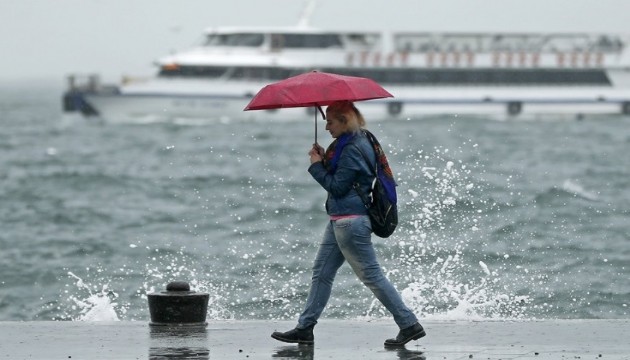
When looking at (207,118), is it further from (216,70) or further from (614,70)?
(614,70)

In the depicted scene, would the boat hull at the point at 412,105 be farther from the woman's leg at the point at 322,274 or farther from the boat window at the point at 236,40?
the woman's leg at the point at 322,274

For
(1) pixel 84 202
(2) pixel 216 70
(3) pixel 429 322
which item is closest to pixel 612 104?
(2) pixel 216 70

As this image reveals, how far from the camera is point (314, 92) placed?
986cm

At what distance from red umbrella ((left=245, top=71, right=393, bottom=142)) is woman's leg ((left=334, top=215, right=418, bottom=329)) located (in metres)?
0.69

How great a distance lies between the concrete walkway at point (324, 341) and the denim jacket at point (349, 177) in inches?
32.9

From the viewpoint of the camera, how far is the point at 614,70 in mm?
84938

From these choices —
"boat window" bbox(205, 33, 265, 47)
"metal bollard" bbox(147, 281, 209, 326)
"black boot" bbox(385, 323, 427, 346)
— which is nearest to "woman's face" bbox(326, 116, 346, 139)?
"black boot" bbox(385, 323, 427, 346)

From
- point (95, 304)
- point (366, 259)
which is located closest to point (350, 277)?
point (95, 304)

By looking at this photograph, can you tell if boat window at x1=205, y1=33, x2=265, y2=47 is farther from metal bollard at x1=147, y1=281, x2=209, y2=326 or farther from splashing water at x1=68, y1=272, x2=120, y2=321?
metal bollard at x1=147, y1=281, x2=209, y2=326

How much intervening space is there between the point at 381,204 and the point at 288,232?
1624 centimetres

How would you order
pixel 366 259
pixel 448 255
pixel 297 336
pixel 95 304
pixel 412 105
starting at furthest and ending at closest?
pixel 412 105, pixel 448 255, pixel 95 304, pixel 297 336, pixel 366 259

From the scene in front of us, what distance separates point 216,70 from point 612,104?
64.7 feet

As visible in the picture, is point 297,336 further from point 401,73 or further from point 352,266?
point 401,73

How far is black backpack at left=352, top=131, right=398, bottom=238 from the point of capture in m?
9.89
